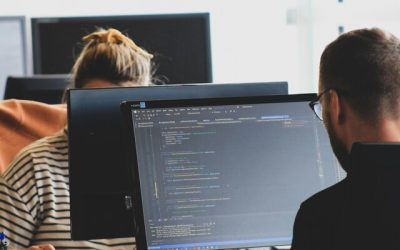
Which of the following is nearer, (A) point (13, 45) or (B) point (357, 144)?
(B) point (357, 144)

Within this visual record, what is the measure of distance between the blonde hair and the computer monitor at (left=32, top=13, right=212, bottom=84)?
1334 millimetres

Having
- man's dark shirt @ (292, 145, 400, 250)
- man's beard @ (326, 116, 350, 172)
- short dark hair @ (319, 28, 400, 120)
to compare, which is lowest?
man's dark shirt @ (292, 145, 400, 250)

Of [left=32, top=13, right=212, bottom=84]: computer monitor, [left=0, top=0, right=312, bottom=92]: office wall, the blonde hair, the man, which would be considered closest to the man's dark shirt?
the man

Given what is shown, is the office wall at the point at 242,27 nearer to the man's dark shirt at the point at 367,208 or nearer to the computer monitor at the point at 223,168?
the computer monitor at the point at 223,168

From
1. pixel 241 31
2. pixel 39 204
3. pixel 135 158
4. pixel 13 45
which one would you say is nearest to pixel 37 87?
pixel 13 45

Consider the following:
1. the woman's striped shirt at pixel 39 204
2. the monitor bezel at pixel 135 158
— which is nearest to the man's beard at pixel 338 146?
the monitor bezel at pixel 135 158

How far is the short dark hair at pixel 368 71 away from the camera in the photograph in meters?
1.20

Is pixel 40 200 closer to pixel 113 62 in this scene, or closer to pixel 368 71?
pixel 113 62

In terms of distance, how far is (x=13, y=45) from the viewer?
4031 mm

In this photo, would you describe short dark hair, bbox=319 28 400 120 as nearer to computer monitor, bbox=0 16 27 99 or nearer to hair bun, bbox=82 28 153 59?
hair bun, bbox=82 28 153 59

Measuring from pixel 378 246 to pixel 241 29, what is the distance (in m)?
3.50

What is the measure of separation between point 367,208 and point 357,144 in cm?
8

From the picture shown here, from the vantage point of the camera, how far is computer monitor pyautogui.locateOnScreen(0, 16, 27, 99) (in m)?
4.04

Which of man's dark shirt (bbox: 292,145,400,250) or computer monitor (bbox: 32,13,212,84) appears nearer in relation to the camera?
man's dark shirt (bbox: 292,145,400,250)
